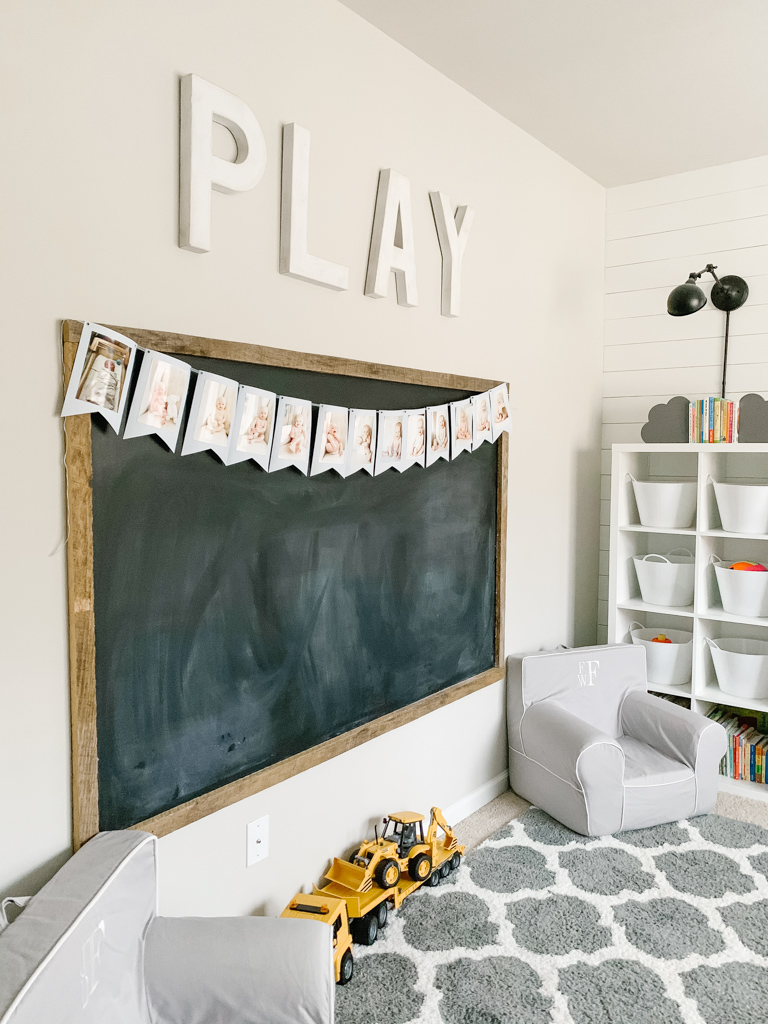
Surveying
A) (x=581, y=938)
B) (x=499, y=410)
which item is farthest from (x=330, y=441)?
(x=581, y=938)

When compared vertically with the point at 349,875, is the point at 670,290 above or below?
above

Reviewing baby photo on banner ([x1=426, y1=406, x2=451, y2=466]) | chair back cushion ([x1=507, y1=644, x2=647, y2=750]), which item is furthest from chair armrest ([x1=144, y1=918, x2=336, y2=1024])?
chair back cushion ([x1=507, y1=644, x2=647, y2=750])

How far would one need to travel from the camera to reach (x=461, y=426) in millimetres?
2486

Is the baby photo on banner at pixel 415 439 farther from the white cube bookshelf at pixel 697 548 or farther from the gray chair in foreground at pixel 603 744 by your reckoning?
the white cube bookshelf at pixel 697 548

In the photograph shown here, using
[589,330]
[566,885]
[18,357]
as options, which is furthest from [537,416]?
[18,357]

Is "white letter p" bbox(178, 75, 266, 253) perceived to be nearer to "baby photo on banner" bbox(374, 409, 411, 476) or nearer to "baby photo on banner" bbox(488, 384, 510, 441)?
"baby photo on banner" bbox(374, 409, 411, 476)

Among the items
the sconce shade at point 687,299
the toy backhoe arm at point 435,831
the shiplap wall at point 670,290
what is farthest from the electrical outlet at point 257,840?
the sconce shade at point 687,299

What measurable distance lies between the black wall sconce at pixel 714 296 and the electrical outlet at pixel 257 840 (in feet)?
7.54

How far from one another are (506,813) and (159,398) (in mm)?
1937

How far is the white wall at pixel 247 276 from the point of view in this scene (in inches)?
54.7

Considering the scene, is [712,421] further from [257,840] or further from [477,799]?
[257,840]

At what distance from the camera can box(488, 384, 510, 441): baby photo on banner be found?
2633 millimetres

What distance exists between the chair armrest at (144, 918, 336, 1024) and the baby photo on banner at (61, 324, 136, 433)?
1014 millimetres

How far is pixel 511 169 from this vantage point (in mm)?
2764
